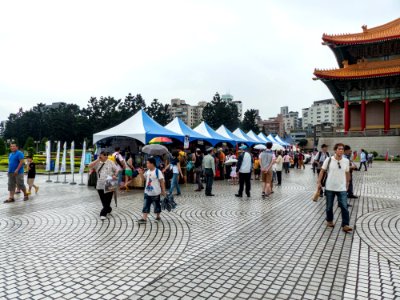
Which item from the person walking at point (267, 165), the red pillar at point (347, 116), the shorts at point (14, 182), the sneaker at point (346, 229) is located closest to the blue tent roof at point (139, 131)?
the shorts at point (14, 182)

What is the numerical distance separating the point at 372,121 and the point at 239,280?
1577 inches

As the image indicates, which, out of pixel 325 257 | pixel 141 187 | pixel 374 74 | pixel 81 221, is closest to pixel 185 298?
pixel 325 257

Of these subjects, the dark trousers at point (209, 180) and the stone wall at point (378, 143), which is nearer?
the dark trousers at point (209, 180)

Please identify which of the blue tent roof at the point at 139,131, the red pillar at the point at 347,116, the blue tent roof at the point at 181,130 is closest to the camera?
the blue tent roof at the point at 139,131

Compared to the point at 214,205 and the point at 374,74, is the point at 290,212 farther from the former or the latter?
the point at 374,74

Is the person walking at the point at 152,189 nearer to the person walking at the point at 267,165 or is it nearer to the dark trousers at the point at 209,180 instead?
the dark trousers at the point at 209,180

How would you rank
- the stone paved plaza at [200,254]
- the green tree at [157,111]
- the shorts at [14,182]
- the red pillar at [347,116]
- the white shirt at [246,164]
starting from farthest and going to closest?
1. the green tree at [157,111]
2. the red pillar at [347,116]
3. the white shirt at [246,164]
4. the shorts at [14,182]
5. the stone paved plaza at [200,254]

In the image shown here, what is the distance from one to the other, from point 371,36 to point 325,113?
11482 cm

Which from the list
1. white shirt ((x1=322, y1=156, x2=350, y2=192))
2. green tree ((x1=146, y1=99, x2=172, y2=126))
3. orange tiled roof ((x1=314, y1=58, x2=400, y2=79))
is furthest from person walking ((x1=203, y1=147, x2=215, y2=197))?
green tree ((x1=146, y1=99, x2=172, y2=126))

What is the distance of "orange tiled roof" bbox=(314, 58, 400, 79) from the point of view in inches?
1321

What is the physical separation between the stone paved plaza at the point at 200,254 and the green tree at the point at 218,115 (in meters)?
70.3

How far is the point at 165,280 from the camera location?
4012 mm

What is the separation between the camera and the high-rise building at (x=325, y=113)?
143375 mm

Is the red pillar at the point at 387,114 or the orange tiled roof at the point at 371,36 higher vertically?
the orange tiled roof at the point at 371,36
